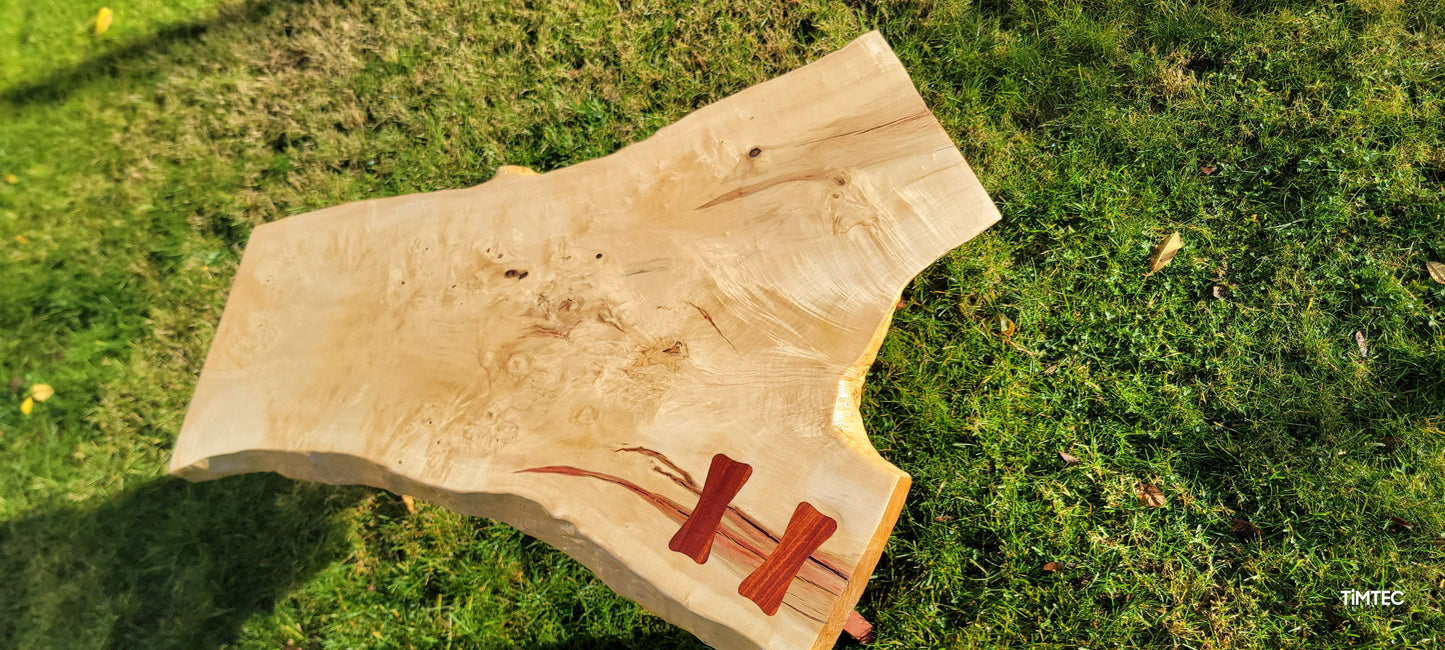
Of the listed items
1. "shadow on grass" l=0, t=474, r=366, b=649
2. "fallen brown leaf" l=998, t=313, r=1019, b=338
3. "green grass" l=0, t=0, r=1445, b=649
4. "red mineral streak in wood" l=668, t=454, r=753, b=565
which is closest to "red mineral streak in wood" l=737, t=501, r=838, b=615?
"red mineral streak in wood" l=668, t=454, r=753, b=565

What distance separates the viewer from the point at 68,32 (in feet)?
12.2

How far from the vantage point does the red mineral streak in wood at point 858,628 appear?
2449 mm

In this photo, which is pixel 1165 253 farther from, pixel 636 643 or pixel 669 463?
pixel 636 643

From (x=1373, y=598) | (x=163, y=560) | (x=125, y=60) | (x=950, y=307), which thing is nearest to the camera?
(x=1373, y=598)

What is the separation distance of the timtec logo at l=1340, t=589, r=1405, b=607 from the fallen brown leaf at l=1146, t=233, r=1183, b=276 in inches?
45.8

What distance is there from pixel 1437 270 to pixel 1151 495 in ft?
4.06

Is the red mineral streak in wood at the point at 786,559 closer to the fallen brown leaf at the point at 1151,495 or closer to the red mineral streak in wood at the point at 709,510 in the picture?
the red mineral streak in wood at the point at 709,510

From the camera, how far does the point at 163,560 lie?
9.82 ft

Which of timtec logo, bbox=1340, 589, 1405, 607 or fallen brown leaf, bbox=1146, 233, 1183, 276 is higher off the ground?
fallen brown leaf, bbox=1146, 233, 1183, 276

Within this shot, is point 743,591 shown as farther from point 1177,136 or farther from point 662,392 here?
point 1177,136

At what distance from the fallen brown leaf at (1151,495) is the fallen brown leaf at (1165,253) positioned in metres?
0.75

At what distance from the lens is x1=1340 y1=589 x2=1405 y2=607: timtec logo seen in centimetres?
231

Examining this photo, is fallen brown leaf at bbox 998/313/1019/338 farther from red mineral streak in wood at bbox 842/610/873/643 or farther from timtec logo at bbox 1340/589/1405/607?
timtec logo at bbox 1340/589/1405/607

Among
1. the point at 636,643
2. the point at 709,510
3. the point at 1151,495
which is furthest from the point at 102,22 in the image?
the point at 1151,495
